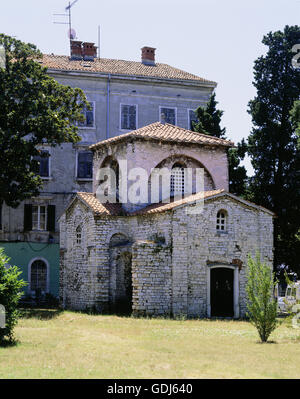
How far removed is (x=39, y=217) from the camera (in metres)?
37.0

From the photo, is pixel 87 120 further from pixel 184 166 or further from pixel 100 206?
pixel 100 206

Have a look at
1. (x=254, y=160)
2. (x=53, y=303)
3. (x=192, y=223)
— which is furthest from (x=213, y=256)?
(x=53, y=303)

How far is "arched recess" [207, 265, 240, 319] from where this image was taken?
26.1m

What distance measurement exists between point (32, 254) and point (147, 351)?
22.3 m

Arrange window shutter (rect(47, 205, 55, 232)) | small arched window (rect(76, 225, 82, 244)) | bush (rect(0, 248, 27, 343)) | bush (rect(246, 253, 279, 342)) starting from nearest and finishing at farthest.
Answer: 1. bush (rect(0, 248, 27, 343))
2. bush (rect(246, 253, 279, 342))
3. small arched window (rect(76, 225, 82, 244))
4. window shutter (rect(47, 205, 55, 232))

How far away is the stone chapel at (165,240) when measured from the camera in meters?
25.3

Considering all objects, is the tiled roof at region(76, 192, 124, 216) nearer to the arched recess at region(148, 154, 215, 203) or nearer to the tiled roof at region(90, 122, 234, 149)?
the arched recess at region(148, 154, 215, 203)

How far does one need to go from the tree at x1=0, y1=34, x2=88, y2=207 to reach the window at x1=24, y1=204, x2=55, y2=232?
616 centimetres

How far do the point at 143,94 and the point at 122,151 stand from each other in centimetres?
1132

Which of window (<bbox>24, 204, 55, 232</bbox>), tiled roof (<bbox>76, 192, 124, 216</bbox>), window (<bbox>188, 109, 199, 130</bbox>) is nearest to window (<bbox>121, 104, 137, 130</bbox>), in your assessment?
window (<bbox>188, 109, 199, 130</bbox>)

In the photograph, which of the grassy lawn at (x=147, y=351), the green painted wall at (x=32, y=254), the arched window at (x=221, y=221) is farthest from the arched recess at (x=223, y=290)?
the green painted wall at (x=32, y=254)

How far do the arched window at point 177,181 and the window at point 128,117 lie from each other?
33.6ft
